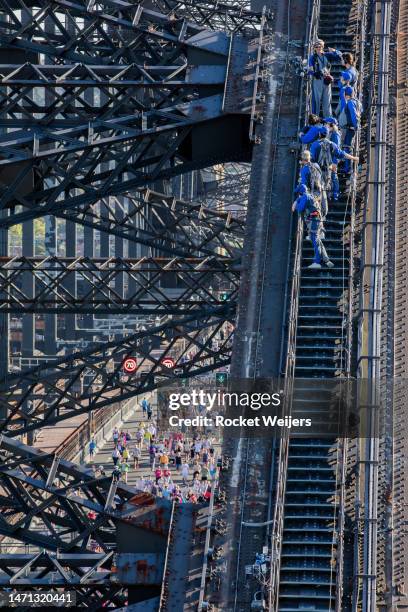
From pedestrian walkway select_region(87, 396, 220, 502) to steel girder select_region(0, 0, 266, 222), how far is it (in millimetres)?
27869

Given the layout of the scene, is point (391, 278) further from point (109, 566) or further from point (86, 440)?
point (86, 440)

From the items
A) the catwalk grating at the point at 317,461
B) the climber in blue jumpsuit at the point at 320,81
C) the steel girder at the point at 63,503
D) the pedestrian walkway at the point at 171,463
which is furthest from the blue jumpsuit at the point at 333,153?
the pedestrian walkway at the point at 171,463

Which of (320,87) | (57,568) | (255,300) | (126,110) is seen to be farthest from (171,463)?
(57,568)

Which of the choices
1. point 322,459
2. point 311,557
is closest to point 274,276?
point 322,459

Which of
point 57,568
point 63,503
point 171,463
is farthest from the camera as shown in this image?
point 171,463

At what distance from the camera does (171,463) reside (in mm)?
92938

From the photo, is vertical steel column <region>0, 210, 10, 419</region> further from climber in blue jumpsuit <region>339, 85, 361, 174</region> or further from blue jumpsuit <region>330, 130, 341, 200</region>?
blue jumpsuit <region>330, 130, 341, 200</region>

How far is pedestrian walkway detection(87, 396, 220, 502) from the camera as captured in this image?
8269 cm

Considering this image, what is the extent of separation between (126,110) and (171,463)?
1695 inches

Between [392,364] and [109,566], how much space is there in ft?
23.7

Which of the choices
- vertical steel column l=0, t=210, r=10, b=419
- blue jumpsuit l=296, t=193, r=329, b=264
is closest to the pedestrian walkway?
vertical steel column l=0, t=210, r=10, b=419

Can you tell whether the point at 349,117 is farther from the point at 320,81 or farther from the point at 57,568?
the point at 57,568

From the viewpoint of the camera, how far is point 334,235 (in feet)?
145

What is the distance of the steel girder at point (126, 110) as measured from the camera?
4769cm
